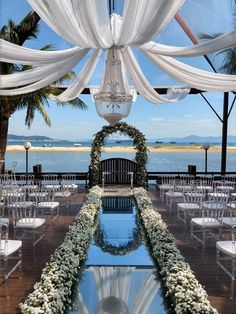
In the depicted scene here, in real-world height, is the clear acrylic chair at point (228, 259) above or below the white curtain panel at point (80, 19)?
below

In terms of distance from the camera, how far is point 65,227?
6875 millimetres

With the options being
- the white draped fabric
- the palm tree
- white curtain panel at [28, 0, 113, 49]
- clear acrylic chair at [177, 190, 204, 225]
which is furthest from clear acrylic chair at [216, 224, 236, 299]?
the palm tree

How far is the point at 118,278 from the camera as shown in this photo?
4426 millimetres

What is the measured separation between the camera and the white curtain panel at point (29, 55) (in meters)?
4.76

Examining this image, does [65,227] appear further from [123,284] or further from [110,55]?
[110,55]

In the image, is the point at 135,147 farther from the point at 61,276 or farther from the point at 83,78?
the point at 61,276

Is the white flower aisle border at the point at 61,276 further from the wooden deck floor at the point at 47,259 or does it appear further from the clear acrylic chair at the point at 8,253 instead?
the clear acrylic chair at the point at 8,253

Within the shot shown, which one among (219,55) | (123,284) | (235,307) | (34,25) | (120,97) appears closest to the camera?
(235,307)

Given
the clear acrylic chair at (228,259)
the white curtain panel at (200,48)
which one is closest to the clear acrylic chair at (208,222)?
the clear acrylic chair at (228,259)

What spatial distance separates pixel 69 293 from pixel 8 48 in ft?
10.3

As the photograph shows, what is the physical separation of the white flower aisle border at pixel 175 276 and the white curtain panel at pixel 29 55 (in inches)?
117

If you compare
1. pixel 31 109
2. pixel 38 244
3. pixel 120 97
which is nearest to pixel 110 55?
pixel 120 97

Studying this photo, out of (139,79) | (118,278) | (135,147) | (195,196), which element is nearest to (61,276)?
(118,278)

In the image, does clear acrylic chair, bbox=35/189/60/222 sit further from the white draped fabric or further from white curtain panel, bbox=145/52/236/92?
white curtain panel, bbox=145/52/236/92
